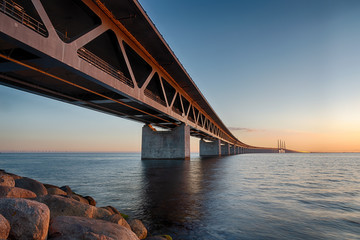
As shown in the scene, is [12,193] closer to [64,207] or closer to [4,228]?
[64,207]

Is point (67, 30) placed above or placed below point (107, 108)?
above

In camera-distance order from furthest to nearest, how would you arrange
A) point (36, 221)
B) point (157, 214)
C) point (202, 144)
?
point (202, 144) → point (157, 214) → point (36, 221)

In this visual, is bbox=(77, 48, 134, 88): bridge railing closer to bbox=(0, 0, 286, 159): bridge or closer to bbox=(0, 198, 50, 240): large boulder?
bbox=(0, 0, 286, 159): bridge

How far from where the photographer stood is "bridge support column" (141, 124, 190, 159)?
39188 millimetres

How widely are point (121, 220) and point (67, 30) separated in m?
18.4

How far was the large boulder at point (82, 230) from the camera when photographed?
10.4 ft

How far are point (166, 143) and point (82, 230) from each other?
37.3 metres

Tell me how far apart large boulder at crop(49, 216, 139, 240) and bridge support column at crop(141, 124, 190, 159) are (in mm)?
35042

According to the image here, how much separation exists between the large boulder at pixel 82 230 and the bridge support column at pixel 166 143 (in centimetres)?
3504

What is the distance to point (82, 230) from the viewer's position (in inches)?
129

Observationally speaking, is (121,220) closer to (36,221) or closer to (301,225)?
(36,221)

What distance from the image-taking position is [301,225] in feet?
20.1

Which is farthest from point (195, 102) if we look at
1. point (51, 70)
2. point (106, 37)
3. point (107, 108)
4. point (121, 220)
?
point (121, 220)

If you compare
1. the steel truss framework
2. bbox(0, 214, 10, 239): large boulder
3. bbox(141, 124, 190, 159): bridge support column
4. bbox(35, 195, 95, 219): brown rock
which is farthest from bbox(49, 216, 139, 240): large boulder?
bbox(141, 124, 190, 159): bridge support column
